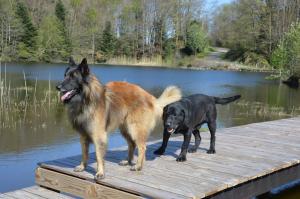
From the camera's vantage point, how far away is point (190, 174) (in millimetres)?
5559

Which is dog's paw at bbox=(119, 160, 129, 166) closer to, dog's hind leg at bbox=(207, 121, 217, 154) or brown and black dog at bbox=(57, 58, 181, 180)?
brown and black dog at bbox=(57, 58, 181, 180)

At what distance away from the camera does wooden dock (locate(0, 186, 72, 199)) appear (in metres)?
5.16

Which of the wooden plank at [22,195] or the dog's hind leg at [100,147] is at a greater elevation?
the dog's hind leg at [100,147]

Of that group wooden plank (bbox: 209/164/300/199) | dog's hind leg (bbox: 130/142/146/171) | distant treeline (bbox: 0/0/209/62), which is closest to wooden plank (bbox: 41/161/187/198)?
dog's hind leg (bbox: 130/142/146/171)

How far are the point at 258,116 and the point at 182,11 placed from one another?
44536 millimetres

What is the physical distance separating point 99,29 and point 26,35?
958 centimetres

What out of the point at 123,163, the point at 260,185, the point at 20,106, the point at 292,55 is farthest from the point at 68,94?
the point at 292,55

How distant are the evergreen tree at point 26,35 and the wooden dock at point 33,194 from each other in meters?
46.3

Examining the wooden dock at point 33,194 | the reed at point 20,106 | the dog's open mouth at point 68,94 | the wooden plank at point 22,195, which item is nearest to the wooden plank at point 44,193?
the wooden dock at point 33,194

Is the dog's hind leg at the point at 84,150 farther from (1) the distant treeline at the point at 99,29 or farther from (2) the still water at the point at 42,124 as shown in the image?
(1) the distant treeline at the point at 99,29

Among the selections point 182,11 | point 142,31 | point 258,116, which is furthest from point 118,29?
point 258,116

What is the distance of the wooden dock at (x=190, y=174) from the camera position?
4.98 metres

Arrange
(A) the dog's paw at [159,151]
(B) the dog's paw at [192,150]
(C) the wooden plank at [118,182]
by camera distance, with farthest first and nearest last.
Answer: (B) the dog's paw at [192,150] → (A) the dog's paw at [159,151] → (C) the wooden plank at [118,182]

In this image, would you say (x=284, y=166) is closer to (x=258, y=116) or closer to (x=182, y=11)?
(x=258, y=116)
